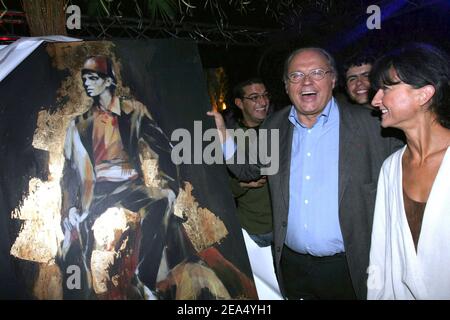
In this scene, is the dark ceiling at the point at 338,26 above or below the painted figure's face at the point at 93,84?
above

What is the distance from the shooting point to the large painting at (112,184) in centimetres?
183

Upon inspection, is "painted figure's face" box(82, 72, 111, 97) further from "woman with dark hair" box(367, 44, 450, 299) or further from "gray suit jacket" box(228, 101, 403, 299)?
"woman with dark hair" box(367, 44, 450, 299)

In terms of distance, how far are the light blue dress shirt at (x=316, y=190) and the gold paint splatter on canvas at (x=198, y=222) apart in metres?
0.84

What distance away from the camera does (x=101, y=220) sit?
1.86m

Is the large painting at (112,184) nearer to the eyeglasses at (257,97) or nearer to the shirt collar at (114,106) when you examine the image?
the shirt collar at (114,106)

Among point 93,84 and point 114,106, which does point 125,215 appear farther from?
point 93,84

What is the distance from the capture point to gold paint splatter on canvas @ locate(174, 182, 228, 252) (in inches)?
77.2

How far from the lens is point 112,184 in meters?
1.90

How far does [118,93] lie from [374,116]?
1620 mm
